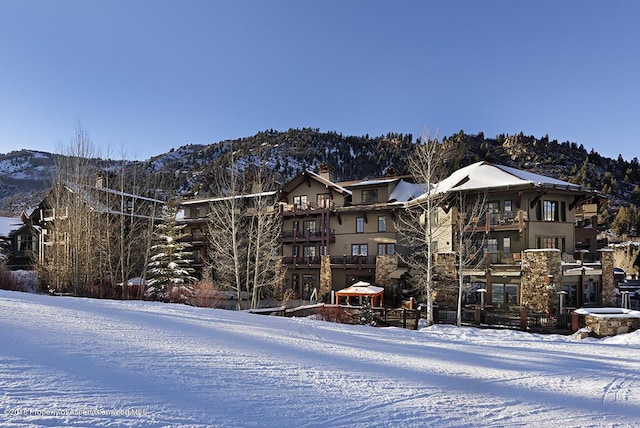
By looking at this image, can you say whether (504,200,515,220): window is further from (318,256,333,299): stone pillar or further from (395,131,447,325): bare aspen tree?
(318,256,333,299): stone pillar

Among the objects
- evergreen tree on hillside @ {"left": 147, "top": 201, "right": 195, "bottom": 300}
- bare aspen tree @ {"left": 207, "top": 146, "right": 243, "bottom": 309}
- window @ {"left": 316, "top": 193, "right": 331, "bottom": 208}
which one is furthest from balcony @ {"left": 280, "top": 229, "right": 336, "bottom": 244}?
evergreen tree on hillside @ {"left": 147, "top": 201, "right": 195, "bottom": 300}

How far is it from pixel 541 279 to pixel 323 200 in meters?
19.1

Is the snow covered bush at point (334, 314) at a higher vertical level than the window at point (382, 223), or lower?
lower

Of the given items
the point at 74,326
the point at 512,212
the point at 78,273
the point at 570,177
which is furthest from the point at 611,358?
the point at 570,177

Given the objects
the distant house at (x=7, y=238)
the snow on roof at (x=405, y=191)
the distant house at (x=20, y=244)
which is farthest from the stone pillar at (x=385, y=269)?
the distant house at (x=7, y=238)

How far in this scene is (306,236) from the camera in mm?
40188

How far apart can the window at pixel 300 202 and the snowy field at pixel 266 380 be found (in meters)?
28.5

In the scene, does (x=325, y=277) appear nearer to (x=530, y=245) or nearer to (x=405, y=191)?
(x=405, y=191)

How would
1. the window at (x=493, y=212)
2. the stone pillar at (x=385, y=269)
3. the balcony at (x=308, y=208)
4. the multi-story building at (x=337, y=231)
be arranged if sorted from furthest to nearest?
the balcony at (x=308, y=208)
the multi-story building at (x=337, y=231)
the stone pillar at (x=385, y=269)
the window at (x=493, y=212)

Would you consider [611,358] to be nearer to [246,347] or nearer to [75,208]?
[246,347]

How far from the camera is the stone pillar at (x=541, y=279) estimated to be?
2648cm

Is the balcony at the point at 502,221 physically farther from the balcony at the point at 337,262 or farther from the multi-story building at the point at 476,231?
the balcony at the point at 337,262

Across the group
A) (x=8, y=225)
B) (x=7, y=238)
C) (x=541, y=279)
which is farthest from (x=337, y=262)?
(x=8, y=225)

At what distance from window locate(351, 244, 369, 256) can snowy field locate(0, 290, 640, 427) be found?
83.6 feet
